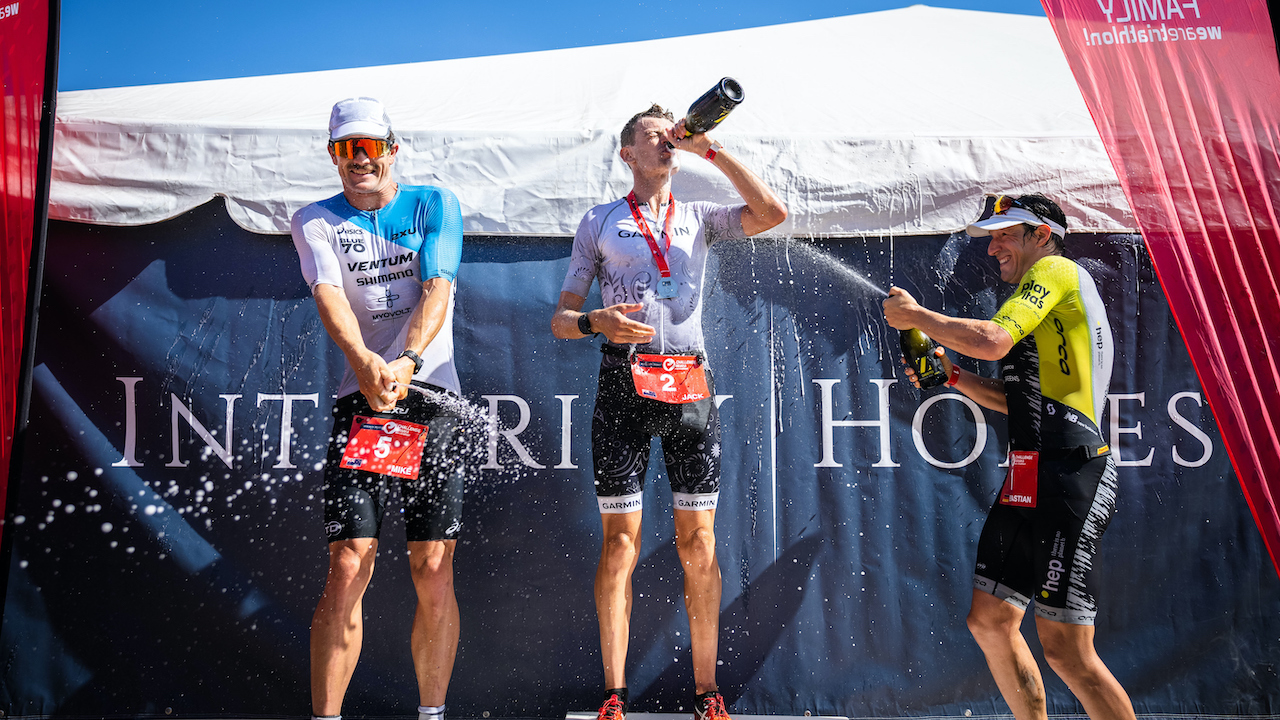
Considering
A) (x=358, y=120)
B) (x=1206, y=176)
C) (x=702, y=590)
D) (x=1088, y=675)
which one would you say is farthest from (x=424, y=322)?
(x=1206, y=176)

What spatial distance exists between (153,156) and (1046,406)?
347 cm

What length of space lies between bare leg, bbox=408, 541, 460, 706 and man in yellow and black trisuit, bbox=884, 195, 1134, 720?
1714mm

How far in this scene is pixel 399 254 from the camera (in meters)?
2.78

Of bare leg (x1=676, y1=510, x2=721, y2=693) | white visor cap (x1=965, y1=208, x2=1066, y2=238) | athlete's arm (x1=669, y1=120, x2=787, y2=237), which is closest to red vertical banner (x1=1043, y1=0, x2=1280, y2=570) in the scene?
white visor cap (x1=965, y1=208, x2=1066, y2=238)

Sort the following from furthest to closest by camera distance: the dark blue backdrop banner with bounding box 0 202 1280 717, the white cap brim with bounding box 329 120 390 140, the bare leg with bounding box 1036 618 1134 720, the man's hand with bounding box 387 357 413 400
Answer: the dark blue backdrop banner with bounding box 0 202 1280 717, the white cap brim with bounding box 329 120 390 140, the man's hand with bounding box 387 357 413 400, the bare leg with bounding box 1036 618 1134 720

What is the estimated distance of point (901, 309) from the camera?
8.70ft

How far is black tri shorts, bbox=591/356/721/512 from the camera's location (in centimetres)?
277

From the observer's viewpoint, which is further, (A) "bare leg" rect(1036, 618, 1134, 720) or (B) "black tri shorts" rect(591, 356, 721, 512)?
(B) "black tri shorts" rect(591, 356, 721, 512)

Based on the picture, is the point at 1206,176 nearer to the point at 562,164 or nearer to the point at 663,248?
the point at 663,248

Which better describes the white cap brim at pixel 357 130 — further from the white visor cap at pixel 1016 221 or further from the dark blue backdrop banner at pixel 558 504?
the white visor cap at pixel 1016 221

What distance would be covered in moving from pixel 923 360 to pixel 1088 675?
109 cm

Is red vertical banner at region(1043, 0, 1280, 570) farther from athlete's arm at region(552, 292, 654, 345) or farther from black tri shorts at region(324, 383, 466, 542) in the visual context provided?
black tri shorts at region(324, 383, 466, 542)

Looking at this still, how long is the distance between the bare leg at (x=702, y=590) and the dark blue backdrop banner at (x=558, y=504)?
60cm

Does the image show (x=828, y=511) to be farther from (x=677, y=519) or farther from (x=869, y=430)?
(x=677, y=519)
